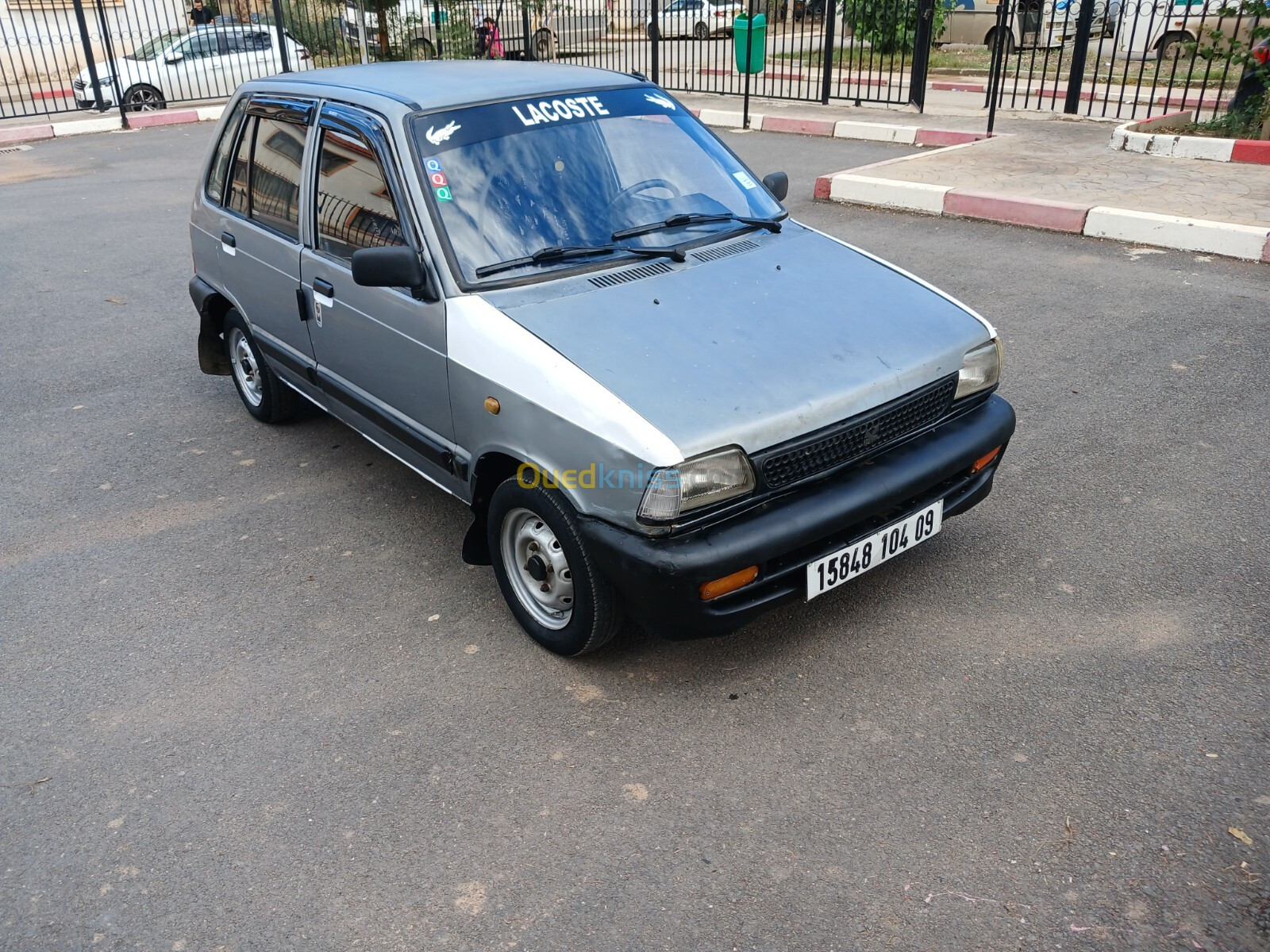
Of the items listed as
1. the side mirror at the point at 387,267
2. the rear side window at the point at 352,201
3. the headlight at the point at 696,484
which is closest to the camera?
the headlight at the point at 696,484

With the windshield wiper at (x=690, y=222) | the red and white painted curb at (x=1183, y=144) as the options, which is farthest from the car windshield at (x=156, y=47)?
the windshield wiper at (x=690, y=222)

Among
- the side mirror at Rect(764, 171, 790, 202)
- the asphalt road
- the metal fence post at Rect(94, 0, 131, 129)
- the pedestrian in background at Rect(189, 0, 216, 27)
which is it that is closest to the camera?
the asphalt road

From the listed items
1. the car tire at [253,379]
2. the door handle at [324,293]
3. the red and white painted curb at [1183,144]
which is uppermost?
the door handle at [324,293]

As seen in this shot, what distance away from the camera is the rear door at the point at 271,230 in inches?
169

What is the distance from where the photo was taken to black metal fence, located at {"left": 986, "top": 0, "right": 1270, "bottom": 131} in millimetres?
10445

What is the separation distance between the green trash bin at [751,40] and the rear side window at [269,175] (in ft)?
33.6

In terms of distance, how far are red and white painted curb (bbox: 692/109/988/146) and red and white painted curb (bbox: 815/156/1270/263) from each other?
8.42 feet

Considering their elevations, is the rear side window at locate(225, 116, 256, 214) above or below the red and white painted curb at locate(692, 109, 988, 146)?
above

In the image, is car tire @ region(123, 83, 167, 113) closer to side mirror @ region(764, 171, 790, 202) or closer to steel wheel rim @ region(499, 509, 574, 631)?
side mirror @ region(764, 171, 790, 202)

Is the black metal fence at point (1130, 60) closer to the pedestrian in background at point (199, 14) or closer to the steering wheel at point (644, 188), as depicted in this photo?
the steering wheel at point (644, 188)

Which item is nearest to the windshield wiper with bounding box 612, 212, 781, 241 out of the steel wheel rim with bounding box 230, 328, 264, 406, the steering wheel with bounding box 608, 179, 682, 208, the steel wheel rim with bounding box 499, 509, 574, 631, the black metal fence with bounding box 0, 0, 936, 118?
the steering wheel with bounding box 608, 179, 682, 208

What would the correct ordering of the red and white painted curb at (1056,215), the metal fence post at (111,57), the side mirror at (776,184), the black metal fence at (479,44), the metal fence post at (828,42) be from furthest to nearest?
the black metal fence at (479,44) → the metal fence post at (111,57) → the metal fence post at (828,42) → the red and white painted curb at (1056,215) → the side mirror at (776,184)

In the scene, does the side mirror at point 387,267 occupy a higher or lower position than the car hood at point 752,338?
higher

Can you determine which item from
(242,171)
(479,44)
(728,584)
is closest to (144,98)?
(479,44)
